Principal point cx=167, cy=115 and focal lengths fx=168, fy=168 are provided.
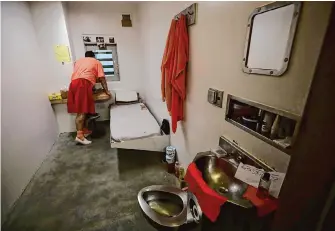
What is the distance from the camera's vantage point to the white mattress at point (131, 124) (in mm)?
2124

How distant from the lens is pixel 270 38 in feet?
2.58

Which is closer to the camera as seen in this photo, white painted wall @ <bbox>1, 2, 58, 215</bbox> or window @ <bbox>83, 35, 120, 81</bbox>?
white painted wall @ <bbox>1, 2, 58, 215</bbox>

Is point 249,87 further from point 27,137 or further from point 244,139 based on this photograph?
point 27,137

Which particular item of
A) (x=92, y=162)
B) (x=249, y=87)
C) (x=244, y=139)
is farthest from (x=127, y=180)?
(x=249, y=87)

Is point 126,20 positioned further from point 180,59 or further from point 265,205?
point 265,205

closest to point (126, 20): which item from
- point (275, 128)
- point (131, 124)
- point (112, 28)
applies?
point (112, 28)

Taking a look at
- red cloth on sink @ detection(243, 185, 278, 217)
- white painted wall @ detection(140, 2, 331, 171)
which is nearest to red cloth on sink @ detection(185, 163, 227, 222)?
red cloth on sink @ detection(243, 185, 278, 217)

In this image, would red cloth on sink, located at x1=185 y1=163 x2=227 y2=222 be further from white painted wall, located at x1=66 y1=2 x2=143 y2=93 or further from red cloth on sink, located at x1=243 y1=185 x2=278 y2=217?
white painted wall, located at x1=66 y1=2 x2=143 y2=93

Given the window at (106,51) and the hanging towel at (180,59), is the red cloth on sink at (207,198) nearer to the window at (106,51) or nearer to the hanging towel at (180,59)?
the hanging towel at (180,59)

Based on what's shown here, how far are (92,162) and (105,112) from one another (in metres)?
1.57

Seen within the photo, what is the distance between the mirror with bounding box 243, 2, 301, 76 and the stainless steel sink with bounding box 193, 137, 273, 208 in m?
0.48

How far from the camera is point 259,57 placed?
2.77 feet

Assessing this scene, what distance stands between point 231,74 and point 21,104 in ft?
7.66

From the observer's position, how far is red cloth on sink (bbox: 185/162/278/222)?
700 mm
